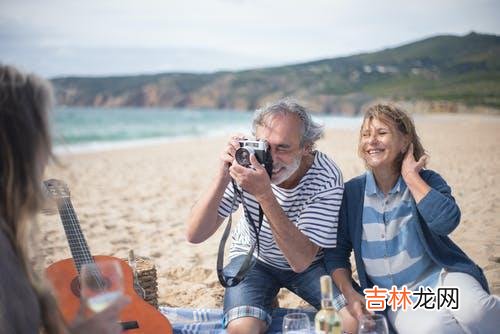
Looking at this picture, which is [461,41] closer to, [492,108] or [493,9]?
[492,108]

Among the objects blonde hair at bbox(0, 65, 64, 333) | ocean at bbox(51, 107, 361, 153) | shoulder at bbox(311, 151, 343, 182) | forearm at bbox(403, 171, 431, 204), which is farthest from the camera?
ocean at bbox(51, 107, 361, 153)

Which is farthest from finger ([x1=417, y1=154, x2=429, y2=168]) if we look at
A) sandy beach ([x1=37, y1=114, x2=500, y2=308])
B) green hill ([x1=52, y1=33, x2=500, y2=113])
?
green hill ([x1=52, y1=33, x2=500, y2=113])

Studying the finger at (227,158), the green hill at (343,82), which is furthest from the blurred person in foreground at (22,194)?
the green hill at (343,82)

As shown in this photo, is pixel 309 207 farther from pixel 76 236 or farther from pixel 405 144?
pixel 76 236

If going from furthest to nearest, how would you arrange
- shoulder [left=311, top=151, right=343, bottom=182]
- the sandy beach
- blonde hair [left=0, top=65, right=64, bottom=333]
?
the sandy beach, shoulder [left=311, top=151, right=343, bottom=182], blonde hair [left=0, top=65, right=64, bottom=333]

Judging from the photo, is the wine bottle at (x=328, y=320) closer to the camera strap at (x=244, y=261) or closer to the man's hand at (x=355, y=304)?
the man's hand at (x=355, y=304)

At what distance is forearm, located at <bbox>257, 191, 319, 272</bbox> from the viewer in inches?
104

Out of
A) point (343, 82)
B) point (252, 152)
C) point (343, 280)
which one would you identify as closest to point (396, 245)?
point (343, 280)

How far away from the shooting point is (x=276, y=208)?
264 cm

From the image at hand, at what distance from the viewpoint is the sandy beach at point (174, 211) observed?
14.4 ft

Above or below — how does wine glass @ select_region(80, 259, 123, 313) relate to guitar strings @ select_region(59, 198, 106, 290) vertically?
above

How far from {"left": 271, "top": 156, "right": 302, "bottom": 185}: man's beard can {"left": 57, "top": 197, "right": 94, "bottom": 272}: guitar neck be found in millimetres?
1140

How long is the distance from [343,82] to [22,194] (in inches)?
2389

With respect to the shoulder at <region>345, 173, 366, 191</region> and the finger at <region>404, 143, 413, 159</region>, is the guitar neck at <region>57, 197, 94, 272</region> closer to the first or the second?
the shoulder at <region>345, 173, 366, 191</region>
